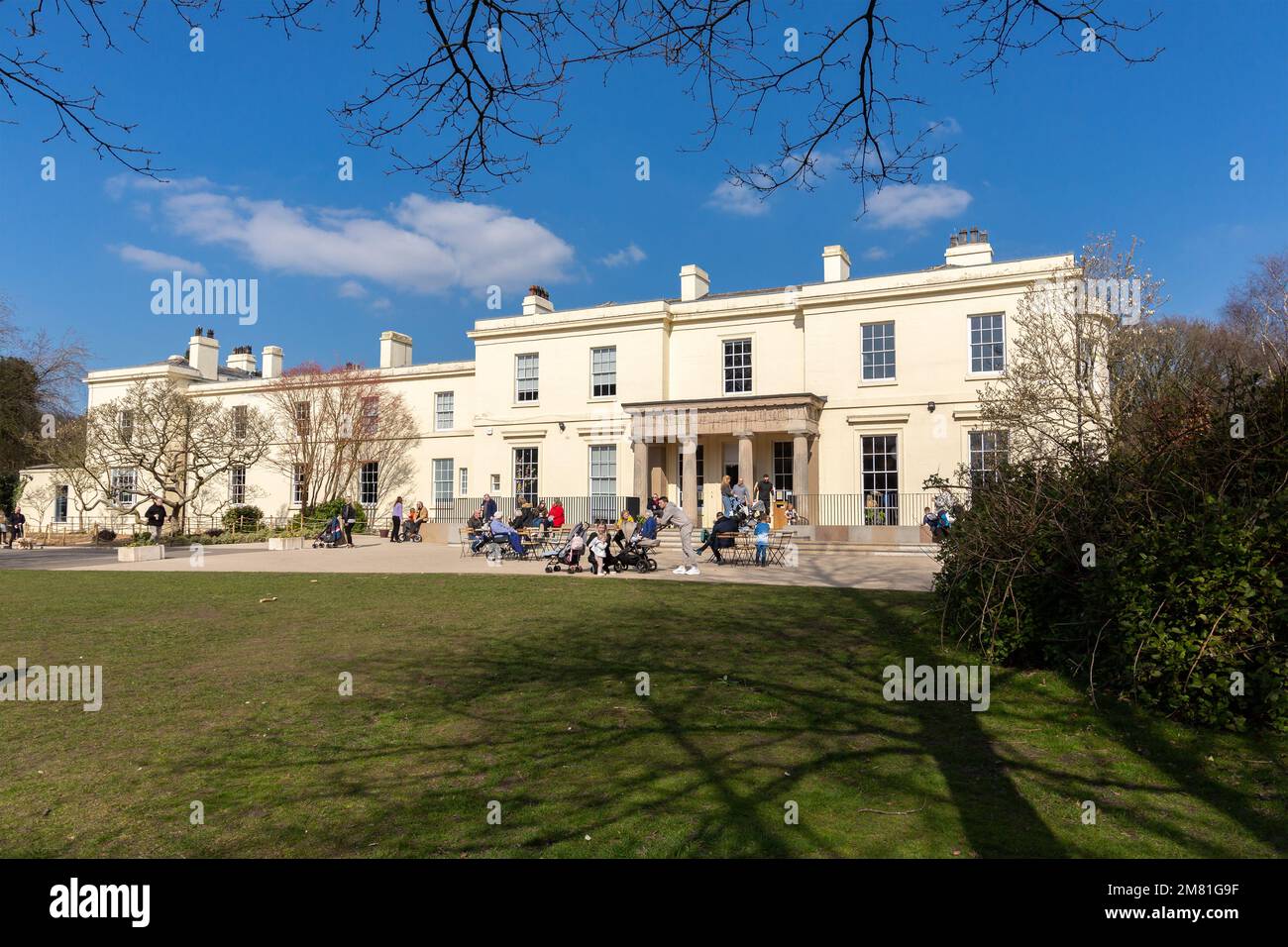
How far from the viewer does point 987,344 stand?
84.9ft

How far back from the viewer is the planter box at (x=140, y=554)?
72.0 ft

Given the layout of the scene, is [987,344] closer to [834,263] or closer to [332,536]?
[834,263]

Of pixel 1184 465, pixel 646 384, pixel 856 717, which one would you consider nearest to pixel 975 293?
pixel 646 384

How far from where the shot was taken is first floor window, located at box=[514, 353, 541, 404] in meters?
33.1

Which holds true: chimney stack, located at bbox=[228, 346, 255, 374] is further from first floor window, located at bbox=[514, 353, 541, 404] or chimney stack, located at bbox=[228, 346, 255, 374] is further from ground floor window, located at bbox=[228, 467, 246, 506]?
first floor window, located at bbox=[514, 353, 541, 404]

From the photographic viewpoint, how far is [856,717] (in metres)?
5.68

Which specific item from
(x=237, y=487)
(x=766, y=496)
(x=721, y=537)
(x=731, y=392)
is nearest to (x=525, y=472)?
(x=731, y=392)

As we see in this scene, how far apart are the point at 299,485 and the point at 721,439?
70.9 feet

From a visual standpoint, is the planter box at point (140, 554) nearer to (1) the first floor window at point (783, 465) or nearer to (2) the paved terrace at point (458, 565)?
(2) the paved terrace at point (458, 565)

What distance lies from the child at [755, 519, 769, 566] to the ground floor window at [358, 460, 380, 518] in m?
23.7

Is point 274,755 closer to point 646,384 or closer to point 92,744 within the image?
point 92,744

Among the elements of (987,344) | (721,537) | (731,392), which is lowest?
(721,537)

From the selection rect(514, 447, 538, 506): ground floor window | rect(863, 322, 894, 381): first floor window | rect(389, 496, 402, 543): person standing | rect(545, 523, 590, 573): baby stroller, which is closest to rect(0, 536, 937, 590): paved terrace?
rect(545, 523, 590, 573): baby stroller
